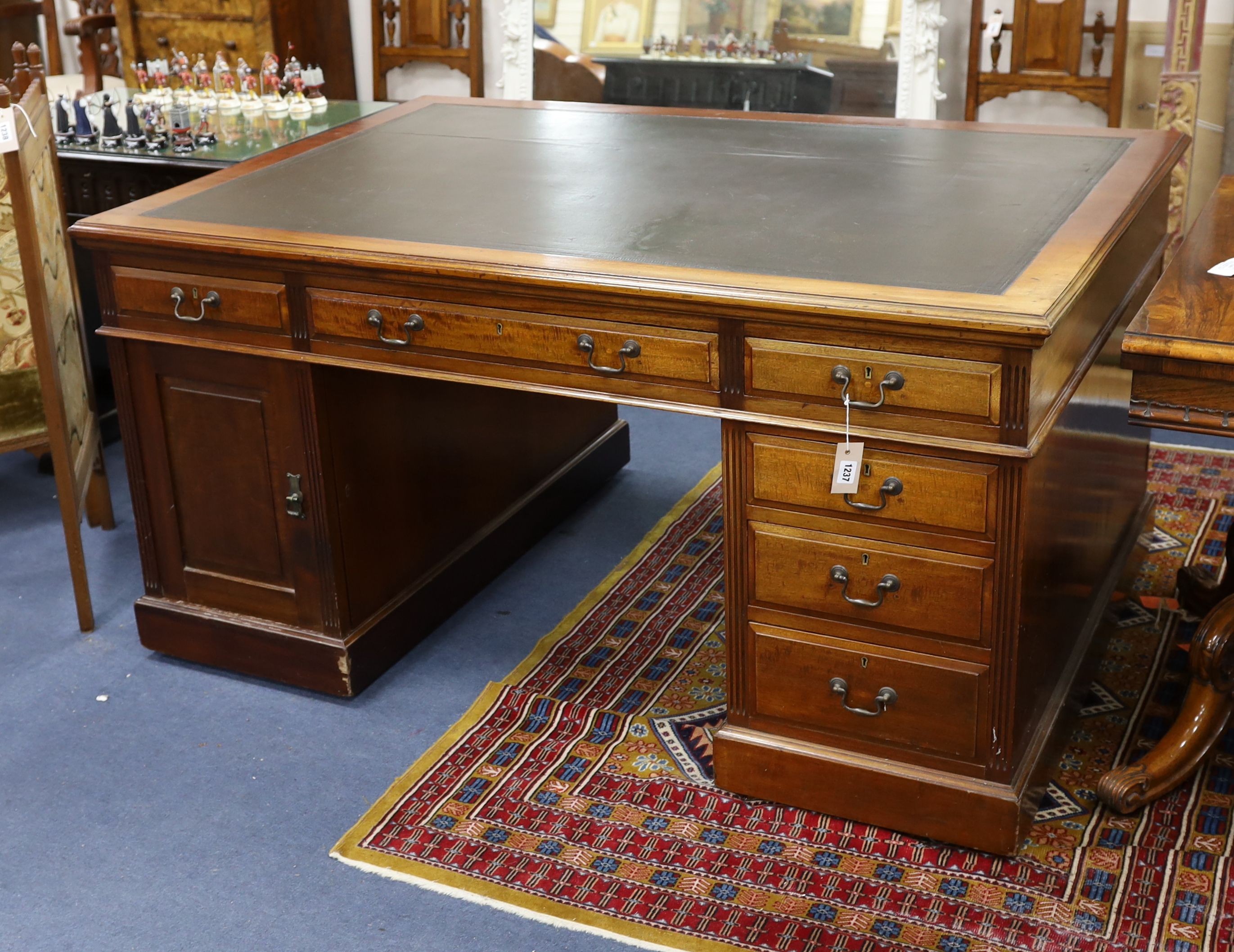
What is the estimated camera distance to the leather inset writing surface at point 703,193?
223 centimetres

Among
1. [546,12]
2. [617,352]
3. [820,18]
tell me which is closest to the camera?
[617,352]

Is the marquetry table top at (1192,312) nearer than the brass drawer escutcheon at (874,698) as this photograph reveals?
Yes

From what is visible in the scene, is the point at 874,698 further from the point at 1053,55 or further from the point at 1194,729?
the point at 1053,55

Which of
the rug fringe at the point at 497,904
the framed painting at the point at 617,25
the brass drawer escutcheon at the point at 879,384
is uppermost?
the framed painting at the point at 617,25

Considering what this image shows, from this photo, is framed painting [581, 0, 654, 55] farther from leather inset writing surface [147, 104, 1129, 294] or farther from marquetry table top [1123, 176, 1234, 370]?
marquetry table top [1123, 176, 1234, 370]

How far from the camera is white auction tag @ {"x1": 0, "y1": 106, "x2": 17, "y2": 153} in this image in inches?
108

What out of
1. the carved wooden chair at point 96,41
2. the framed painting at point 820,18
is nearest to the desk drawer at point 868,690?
the framed painting at point 820,18

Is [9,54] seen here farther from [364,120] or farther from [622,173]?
[622,173]

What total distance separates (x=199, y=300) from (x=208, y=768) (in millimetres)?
919

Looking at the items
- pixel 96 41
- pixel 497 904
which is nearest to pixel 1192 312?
pixel 497 904

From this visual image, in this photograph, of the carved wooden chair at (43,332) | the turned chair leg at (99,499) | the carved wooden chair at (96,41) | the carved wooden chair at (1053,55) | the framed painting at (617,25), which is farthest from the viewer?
the carved wooden chair at (96,41)

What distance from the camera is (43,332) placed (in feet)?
9.65

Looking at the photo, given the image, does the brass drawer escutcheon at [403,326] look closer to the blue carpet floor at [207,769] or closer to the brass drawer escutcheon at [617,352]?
the brass drawer escutcheon at [617,352]

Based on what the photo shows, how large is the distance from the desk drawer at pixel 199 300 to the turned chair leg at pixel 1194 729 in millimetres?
1737
